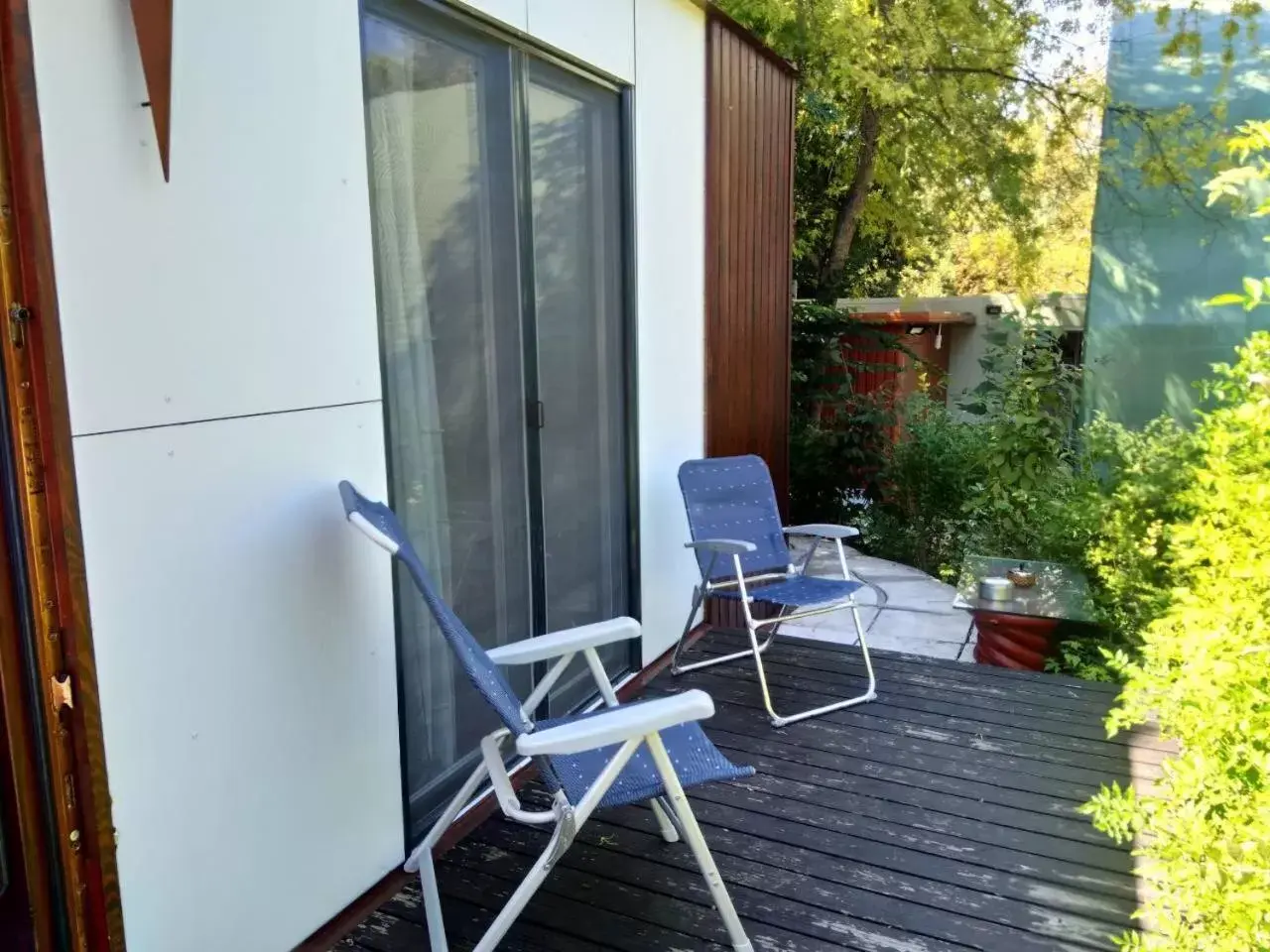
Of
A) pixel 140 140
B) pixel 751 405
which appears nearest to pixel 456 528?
pixel 140 140

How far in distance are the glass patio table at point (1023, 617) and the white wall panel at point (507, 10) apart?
294 centimetres

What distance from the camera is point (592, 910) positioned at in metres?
2.45

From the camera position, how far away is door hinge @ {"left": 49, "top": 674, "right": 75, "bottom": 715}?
5.52ft

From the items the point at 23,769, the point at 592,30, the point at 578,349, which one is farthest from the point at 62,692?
the point at 592,30

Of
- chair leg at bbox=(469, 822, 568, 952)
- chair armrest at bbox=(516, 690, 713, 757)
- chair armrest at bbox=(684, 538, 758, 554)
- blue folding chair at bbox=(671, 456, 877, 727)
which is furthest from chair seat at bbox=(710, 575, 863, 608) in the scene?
chair leg at bbox=(469, 822, 568, 952)

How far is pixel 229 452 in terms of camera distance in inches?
78.5

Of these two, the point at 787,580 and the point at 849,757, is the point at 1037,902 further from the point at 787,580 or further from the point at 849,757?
the point at 787,580

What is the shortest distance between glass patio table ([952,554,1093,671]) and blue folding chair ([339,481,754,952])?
2241mm

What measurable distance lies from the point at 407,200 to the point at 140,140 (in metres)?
0.88

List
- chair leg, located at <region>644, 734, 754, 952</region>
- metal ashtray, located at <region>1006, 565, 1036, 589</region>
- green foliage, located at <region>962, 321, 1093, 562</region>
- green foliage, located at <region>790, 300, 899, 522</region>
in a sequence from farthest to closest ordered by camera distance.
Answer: green foliage, located at <region>790, 300, 899, 522</region>
green foliage, located at <region>962, 321, 1093, 562</region>
metal ashtray, located at <region>1006, 565, 1036, 589</region>
chair leg, located at <region>644, 734, 754, 952</region>

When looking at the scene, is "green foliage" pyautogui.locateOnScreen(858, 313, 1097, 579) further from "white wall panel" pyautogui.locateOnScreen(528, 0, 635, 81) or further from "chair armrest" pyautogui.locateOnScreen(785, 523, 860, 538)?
"white wall panel" pyautogui.locateOnScreen(528, 0, 635, 81)

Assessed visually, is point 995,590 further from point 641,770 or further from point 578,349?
point 641,770

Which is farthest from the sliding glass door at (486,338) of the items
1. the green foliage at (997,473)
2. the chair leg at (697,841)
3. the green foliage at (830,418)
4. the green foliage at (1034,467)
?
the green foliage at (830,418)

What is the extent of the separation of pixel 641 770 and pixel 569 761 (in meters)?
0.19
